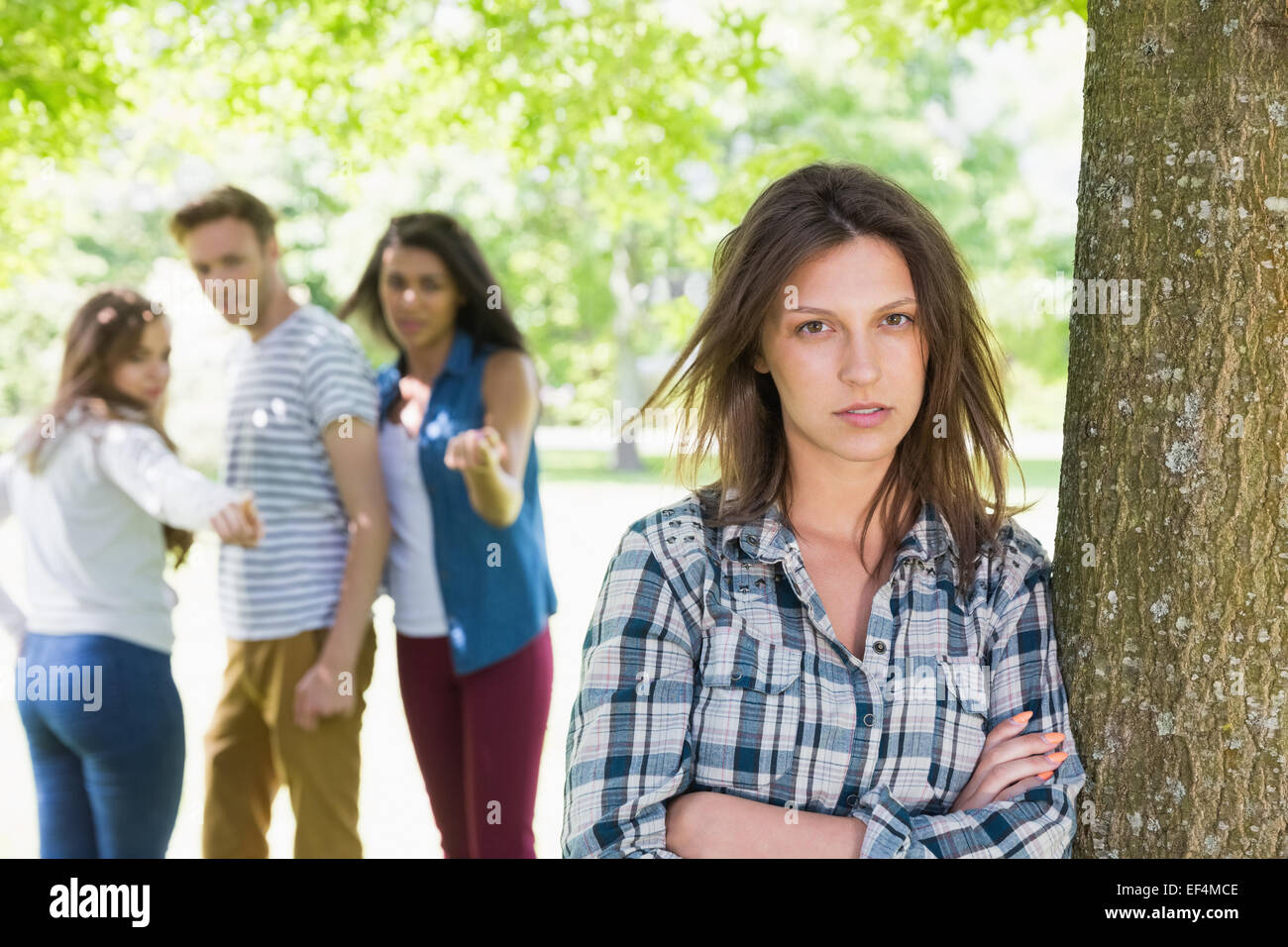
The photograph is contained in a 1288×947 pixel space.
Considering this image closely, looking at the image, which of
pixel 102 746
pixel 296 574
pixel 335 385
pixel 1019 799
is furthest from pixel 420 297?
pixel 1019 799

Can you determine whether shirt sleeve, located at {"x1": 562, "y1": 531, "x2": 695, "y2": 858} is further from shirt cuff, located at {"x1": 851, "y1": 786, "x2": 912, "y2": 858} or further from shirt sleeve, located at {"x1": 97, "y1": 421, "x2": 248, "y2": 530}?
shirt sleeve, located at {"x1": 97, "y1": 421, "x2": 248, "y2": 530}

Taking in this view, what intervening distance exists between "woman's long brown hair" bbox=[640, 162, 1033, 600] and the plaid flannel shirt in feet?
0.29

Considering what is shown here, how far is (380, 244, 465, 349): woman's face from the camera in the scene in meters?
3.66

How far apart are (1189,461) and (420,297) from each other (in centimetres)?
255

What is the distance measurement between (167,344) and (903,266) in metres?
2.62

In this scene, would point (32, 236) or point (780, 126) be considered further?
point (780, 126)

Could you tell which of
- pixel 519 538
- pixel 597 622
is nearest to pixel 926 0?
pixel 519 538

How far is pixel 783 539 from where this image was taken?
5.63 feet

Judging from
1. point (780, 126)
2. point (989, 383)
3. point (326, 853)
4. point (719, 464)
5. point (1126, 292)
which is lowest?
point (326, 853)

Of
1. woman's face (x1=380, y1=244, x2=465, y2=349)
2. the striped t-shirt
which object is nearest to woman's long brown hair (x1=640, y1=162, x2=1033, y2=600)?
the striped t-shirt

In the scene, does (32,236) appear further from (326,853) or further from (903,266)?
(903,266)

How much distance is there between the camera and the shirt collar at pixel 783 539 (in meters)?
1.71

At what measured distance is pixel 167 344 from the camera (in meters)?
3.61

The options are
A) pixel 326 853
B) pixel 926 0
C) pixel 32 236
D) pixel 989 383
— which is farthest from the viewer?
pixel 32 236
